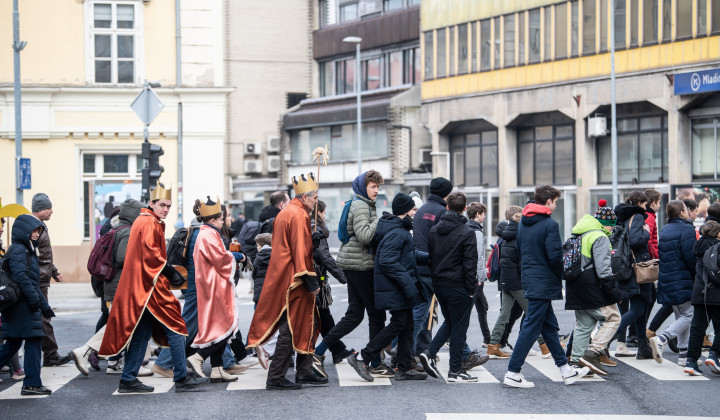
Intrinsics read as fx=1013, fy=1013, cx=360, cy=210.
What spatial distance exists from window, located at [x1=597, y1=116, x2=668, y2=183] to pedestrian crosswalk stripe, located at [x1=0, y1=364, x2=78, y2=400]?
26.7 meters

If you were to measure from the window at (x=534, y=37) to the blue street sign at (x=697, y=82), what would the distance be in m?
6.62

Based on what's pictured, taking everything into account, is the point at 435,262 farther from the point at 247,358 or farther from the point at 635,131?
the point at 635,131

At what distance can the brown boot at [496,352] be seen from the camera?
11727 millimetres

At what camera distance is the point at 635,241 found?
11.2m

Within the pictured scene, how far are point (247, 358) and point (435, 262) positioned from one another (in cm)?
295

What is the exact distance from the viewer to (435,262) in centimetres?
998

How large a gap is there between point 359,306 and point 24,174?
12.3 meters

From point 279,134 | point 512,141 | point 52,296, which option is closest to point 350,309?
point 52,296

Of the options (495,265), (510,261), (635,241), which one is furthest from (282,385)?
(635,241)

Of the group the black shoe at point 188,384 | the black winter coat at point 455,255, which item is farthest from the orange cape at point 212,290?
the black winter coat at point 455,255

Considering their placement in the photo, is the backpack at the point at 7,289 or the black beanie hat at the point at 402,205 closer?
the backpack at the point at 7,289

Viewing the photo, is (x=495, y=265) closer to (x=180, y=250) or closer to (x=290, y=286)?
(x=290, y=286)

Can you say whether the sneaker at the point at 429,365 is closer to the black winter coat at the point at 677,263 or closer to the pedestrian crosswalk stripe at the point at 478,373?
the pedestrian crosswalk stripe at the point at 478,373

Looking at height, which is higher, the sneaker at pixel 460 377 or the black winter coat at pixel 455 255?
the black winter coat at pixel 455 255
